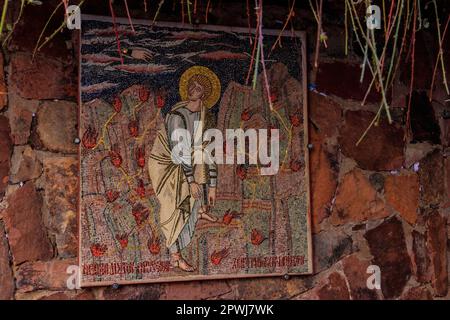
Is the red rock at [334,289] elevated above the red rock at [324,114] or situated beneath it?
situated beneath

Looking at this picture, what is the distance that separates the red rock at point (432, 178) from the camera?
7.68ft

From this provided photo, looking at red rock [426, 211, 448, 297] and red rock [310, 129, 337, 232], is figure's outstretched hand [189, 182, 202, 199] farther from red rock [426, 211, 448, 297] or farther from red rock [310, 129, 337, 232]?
red rock [426, 211, 448, 297]

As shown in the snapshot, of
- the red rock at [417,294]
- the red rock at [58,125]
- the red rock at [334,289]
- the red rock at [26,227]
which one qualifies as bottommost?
the red rock at [417,294]

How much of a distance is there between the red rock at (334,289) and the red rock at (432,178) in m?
0.44

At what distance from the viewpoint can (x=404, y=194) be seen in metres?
2.31

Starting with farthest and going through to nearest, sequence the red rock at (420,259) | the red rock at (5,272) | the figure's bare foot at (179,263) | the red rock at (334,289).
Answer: the red rock at (420,259), the red rock at (334,289), the figure's bare foot at (179,263), the red rock at (5,272)

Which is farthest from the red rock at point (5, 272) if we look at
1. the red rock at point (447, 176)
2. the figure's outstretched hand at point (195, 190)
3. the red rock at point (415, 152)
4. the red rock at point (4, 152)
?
the red rock at point (447, 176)

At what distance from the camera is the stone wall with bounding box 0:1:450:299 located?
1.91 m

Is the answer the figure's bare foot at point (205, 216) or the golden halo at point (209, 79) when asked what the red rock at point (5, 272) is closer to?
the figure's bare foot at point (205, 216)

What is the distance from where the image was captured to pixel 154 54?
205 cm

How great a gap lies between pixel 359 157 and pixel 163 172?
733 mm

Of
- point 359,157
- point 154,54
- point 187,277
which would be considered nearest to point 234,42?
point 154,54

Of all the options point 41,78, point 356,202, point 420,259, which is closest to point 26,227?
point 41,78

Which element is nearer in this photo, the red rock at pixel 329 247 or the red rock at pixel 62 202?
the red rock at pixel 62 202
